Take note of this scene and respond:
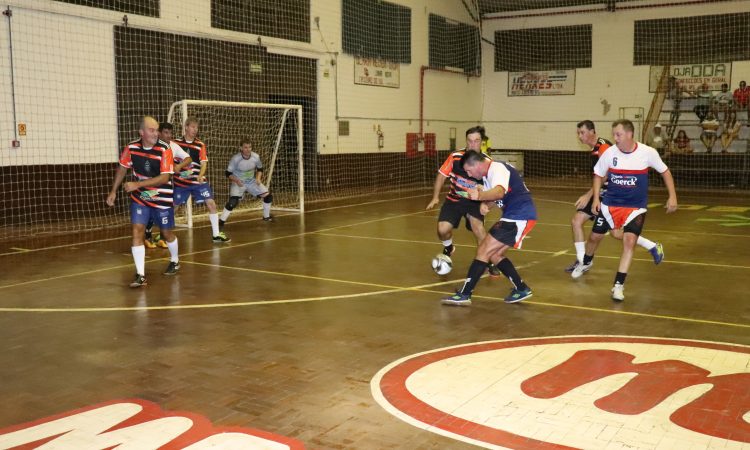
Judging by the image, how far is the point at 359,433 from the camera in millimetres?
4684

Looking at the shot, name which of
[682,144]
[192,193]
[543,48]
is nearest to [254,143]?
[192,193]

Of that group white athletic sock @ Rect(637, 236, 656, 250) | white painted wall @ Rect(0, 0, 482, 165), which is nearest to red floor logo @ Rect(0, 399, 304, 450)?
white athletic sock @ Rect(637, 236, 656, 250)

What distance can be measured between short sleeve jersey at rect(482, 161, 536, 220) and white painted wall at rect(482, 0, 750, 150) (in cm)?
2265

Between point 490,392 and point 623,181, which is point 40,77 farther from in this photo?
point 490,392

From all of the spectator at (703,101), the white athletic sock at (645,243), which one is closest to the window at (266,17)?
the white athletic sock at (645,243)

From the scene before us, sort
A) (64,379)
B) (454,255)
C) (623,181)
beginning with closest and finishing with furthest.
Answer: (64,379)
(623,181)
(454,255)

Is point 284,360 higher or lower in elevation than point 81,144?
lower

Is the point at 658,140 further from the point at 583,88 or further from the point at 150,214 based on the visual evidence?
the point at 150,214

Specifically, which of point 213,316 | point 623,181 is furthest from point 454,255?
point 213,316

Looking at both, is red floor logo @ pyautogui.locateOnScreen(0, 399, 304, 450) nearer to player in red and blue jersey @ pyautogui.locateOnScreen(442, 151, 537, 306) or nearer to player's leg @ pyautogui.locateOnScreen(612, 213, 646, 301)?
player in red and blue jersey @ pyautogui.locateOnScreen(442, 151, 537, 306)

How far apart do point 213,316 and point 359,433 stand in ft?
11.5

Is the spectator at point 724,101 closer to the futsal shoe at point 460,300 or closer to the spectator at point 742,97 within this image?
the spectator at point 742,97

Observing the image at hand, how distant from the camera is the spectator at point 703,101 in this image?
2675 centimetres

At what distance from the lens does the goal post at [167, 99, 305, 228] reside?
18906 mm
